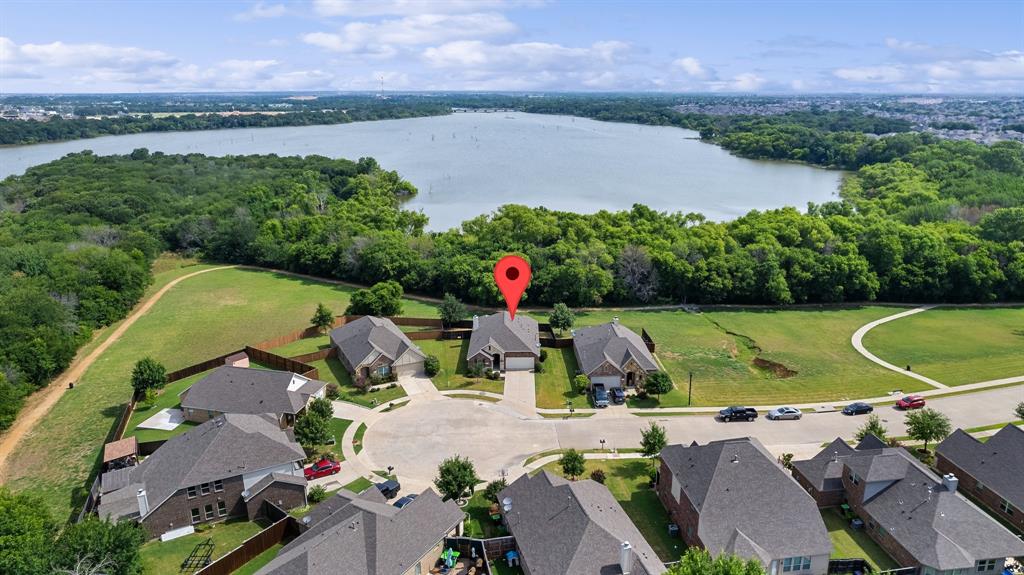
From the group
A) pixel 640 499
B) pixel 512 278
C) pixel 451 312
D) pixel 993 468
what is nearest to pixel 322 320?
pixel 451 312

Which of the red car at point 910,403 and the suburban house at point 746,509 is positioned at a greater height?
the suburban house at point 746,509


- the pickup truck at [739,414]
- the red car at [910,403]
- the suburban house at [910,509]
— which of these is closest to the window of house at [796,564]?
the suburban house at [910,509]

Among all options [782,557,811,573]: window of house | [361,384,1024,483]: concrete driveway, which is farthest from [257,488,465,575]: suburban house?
[782,557,811,573]: window of house

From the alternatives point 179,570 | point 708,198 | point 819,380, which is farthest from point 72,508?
point 708,198

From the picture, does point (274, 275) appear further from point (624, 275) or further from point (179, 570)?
point (179, 570)

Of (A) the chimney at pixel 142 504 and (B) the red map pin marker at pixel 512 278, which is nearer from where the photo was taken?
(A) the chimney at pixel 142 504

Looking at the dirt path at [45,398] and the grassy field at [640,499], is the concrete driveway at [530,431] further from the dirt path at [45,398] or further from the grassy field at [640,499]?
the dirt path at [45,398]

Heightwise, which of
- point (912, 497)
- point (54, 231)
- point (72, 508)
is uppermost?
point (54, 231)

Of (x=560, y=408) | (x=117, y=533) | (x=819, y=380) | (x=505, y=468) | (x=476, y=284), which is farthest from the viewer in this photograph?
(x=476, y=284)
